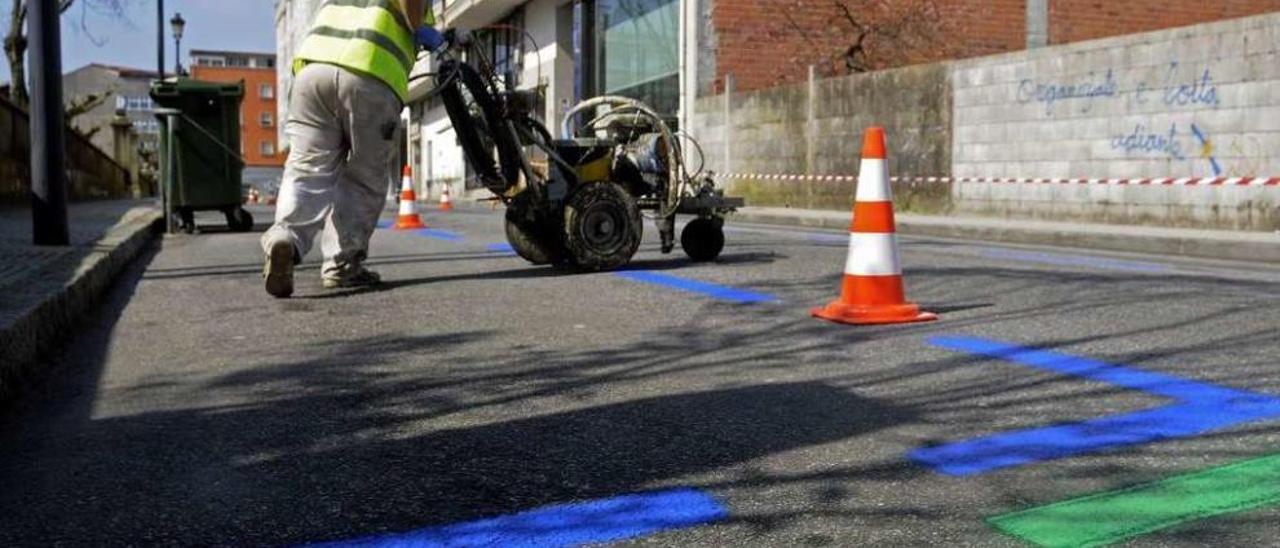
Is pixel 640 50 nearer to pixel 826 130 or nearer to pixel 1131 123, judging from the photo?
pixel 826 130

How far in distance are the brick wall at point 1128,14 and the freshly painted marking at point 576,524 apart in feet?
83.6

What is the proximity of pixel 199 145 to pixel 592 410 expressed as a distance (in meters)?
10.9

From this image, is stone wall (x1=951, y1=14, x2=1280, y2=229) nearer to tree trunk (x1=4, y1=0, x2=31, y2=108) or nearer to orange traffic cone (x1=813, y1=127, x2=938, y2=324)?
orange traffic cone (x1=813, y1=127, x2=938, y2=324)

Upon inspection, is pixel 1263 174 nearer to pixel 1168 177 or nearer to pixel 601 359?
pixel 1168 177

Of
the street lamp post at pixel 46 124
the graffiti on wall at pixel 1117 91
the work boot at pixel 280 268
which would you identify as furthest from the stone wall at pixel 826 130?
the work boot at pixel 280 268

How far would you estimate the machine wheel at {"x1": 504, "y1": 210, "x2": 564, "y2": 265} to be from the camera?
7.68 metres

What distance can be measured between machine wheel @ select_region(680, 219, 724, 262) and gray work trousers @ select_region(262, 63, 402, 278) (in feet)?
8.11

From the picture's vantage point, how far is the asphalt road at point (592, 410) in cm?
262

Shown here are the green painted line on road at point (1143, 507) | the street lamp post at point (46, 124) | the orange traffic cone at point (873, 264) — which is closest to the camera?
the green painted line on road at point (1143, 507)

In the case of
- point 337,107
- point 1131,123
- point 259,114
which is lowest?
point 337,107

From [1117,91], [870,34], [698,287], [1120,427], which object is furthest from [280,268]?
[870,34]

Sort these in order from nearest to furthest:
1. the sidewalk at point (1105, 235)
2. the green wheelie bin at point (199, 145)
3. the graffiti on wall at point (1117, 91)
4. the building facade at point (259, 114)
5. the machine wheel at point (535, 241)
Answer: the machine wheel at point (535, 241), the sidewalk at point (1105, 235), the graffiti on wall at point (1117, 91), the green wheelie bin at point (199, 145), the building facade at point (259, 114)

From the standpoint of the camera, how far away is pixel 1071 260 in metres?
9.08

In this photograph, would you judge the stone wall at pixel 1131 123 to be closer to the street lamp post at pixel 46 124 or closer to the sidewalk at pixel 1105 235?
the sidewalk at pixel 1105 235
